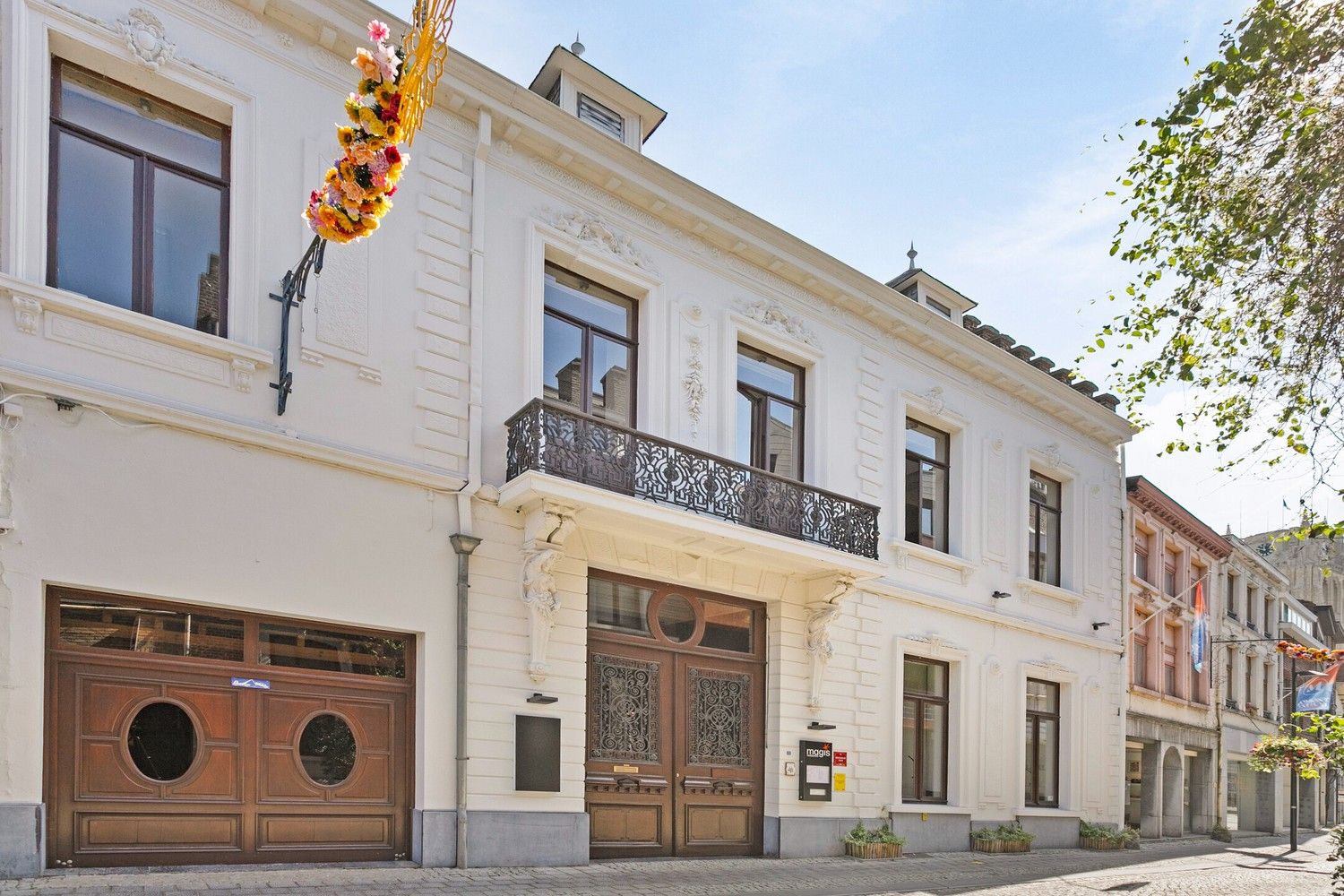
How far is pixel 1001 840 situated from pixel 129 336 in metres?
13.7

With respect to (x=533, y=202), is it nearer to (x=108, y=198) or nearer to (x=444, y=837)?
(x=108, y=198)

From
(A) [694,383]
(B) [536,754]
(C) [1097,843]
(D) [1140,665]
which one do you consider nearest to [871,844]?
(B) [536,754]

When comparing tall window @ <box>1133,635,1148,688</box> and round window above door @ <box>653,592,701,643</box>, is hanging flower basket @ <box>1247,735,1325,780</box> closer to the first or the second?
tall window @ <box>1133,635,1148,688</box>

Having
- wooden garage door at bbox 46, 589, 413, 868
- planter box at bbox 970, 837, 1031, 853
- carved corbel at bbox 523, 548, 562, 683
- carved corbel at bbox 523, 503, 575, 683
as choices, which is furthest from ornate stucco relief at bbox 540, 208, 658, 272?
planter box at bbox 970, 837, 1031, 853

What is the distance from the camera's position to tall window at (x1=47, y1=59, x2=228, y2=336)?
8.93m

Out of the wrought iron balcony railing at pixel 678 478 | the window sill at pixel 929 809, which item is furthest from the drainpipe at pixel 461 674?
the window sill at pixel 929 809

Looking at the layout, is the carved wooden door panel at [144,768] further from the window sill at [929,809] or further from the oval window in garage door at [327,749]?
the window sill at [929,809]

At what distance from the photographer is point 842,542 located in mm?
13820

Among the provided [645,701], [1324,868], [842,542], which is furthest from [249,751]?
[1324,868]

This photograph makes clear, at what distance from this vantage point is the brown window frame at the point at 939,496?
1652cm

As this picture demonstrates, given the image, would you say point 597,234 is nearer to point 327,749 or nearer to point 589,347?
point 589,347

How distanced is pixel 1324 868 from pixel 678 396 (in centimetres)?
1361

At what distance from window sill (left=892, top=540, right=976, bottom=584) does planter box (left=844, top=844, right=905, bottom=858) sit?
3971 mm

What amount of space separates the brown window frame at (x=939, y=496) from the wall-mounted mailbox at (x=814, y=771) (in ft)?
13.1
